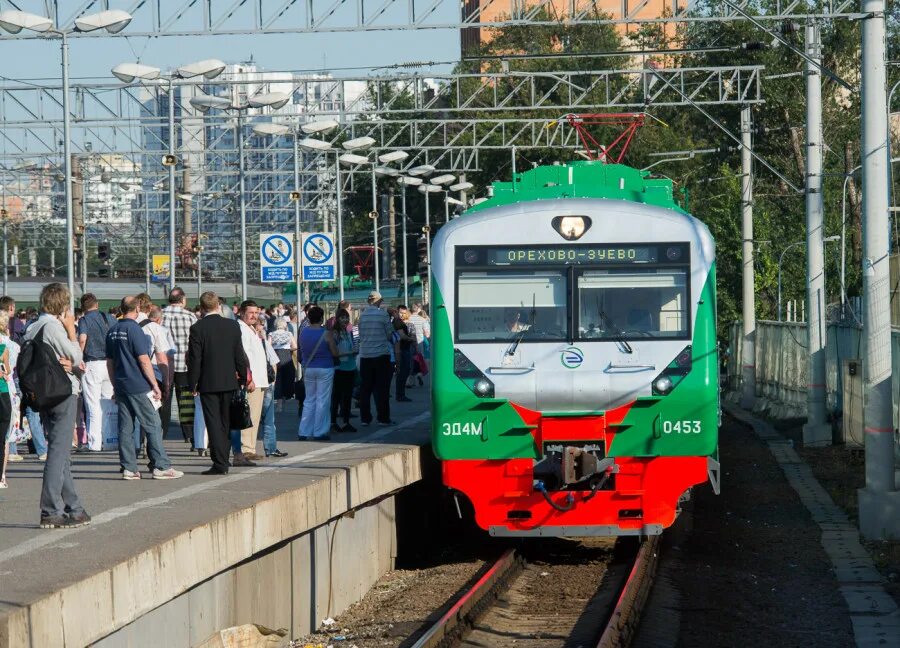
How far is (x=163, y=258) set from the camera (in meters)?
65.6

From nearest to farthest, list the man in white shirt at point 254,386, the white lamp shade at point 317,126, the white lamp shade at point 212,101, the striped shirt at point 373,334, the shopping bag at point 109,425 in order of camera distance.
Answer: the man in white shirt at point 254,386, the shopping bag at point 109,425, the striped shirt at point 373,334, the white lamp shade at point 212,101, the white lamp shade at point 317,126

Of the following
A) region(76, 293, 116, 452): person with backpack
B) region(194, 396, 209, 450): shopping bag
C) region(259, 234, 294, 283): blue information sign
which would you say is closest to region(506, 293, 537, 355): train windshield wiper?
region(194, 396, 209, 450): shopping bag

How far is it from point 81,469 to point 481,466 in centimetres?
413

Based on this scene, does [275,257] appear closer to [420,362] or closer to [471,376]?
[420,362]

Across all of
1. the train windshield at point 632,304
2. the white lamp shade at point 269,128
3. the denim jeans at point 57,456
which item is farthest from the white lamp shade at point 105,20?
the white lamp shade at point 269,128

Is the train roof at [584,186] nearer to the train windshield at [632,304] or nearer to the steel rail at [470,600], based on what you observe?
the train windshield at [632,304]

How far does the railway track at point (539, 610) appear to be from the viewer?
11.4 metres

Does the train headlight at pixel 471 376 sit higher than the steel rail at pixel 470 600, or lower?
higher

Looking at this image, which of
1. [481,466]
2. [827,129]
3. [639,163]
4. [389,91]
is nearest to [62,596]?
[481,466]

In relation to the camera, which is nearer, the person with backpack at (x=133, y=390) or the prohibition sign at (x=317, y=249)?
the person with backpack at (x=133, y=390)

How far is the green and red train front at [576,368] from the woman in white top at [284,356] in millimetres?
7319

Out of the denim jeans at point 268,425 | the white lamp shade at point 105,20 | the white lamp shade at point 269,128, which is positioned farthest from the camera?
the white lamp shade at point 269,128

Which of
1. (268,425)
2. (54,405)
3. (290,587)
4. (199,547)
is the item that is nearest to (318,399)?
(268,425)

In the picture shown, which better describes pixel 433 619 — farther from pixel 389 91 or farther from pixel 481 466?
pixel 389 91
